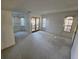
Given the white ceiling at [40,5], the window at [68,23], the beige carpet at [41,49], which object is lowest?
the beige carpet at [41,49]

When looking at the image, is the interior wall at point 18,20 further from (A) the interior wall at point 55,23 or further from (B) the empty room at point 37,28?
(A) the interior wall at point 55,23

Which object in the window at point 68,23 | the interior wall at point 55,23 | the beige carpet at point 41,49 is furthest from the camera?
the interior wall at point 55,23

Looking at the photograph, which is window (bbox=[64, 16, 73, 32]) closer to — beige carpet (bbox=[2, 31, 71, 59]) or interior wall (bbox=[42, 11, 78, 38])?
interior wall (bbox=[42, 11, 78, 38])

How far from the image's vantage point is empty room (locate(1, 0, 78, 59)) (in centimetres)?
212

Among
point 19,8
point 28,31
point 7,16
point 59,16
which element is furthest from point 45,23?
point 7,16

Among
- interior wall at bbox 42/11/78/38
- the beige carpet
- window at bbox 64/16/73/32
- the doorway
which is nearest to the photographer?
window at bbox 64/16/73/32

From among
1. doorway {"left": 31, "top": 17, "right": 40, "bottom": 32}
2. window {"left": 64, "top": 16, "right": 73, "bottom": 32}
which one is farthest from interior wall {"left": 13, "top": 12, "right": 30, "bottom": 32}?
window {"left": 64, "top": 16, "right": 73, "bottom": 32}

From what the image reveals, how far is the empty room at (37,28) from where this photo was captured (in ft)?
6.94

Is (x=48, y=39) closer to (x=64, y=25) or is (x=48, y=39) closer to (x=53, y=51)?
(x=53, y=51)

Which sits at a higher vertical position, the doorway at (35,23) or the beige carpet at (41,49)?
the doorway at (35,23)

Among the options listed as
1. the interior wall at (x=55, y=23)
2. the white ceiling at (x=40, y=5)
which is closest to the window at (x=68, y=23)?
the interior wall at (x=55, y=23)

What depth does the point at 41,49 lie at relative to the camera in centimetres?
248

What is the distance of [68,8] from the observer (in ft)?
7.22

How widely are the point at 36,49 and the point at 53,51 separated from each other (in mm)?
399
